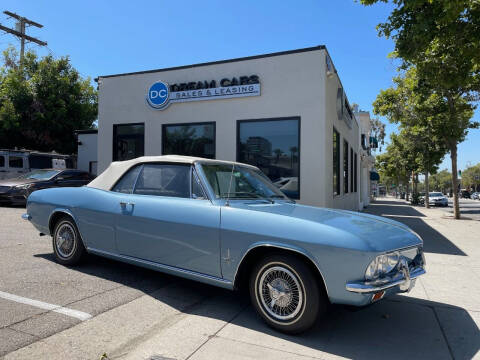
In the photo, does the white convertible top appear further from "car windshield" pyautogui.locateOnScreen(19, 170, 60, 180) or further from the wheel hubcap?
"car windshield" pyautogui.locateOnScreen(19, 170, 60, 180)

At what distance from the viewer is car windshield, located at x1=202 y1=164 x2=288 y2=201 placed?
3730 mm

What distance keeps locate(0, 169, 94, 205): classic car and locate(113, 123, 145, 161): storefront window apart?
9.10 ft

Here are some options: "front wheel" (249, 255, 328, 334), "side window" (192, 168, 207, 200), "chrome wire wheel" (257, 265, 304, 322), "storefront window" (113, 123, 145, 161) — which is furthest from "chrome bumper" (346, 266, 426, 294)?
"storefront window" (113, 123, 145, 161)

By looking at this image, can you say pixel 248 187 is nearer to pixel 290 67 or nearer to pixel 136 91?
pixel 290 67

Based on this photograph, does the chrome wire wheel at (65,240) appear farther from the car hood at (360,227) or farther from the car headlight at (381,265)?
the car headlight at (381,265)

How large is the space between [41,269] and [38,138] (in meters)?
19.9

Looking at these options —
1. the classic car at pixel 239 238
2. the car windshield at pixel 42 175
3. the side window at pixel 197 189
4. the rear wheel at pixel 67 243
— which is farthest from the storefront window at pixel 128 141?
the side window at pixel 197 189

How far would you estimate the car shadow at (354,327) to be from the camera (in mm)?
2838

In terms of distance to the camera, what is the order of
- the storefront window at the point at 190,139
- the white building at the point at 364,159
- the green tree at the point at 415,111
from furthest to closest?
the white building at the point at 364,159 < the green tree at the point at 415,111 < the storefront window at the point at 190,139

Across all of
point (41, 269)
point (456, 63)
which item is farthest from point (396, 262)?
point (456, 63)

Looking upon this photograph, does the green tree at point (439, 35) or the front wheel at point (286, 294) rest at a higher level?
the green tree at point (439, 35)

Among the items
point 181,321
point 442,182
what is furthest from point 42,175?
point 442,182

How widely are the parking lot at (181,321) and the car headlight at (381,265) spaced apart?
52 centimetres

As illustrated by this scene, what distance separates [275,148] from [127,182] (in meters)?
5.38
